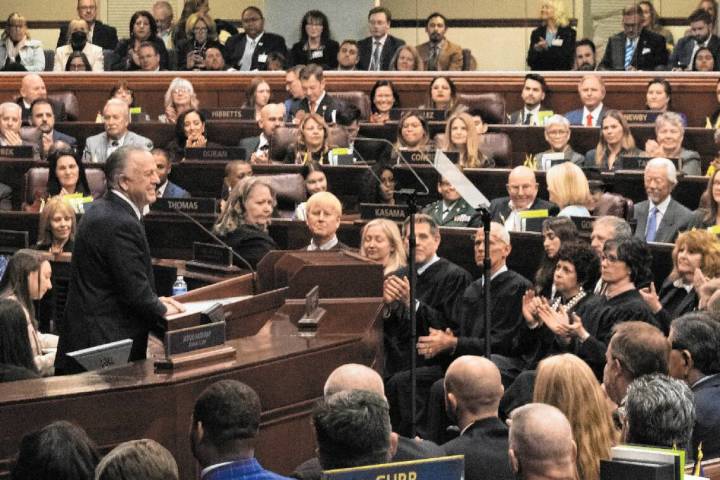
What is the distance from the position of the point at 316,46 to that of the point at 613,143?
4.69 m

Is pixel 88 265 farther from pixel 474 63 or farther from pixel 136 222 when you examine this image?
pixel 474 63

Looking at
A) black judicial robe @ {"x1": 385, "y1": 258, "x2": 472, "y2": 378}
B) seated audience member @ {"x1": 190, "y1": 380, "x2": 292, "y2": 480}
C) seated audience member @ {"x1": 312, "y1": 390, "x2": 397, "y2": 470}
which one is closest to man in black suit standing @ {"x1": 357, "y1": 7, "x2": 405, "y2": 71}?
black judicial robe @ {"x1": 385, "y1": 258, "x2": 472, "y2": 378}

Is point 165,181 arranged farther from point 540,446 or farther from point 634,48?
point 540,446

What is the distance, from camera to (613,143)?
11.0 metres

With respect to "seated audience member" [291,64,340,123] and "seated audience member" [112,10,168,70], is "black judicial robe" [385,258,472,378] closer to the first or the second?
"seated audience member" [291,64,340,123]

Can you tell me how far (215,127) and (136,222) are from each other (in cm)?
694

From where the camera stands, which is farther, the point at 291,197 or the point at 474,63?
the point at 474,63

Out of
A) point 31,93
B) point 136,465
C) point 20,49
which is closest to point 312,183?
point 31,93

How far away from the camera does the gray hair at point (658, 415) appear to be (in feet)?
13.6

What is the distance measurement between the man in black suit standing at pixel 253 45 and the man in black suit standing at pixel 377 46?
809 millimetres

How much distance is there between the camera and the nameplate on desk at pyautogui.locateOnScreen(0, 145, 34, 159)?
1161 cm

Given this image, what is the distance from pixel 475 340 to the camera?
7.55 m

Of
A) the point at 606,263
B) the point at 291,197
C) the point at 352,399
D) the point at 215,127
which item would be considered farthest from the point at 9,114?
the point at 352,399

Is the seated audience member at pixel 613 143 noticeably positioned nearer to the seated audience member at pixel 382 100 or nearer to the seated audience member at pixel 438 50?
the seated audience member at pixel 382 100
